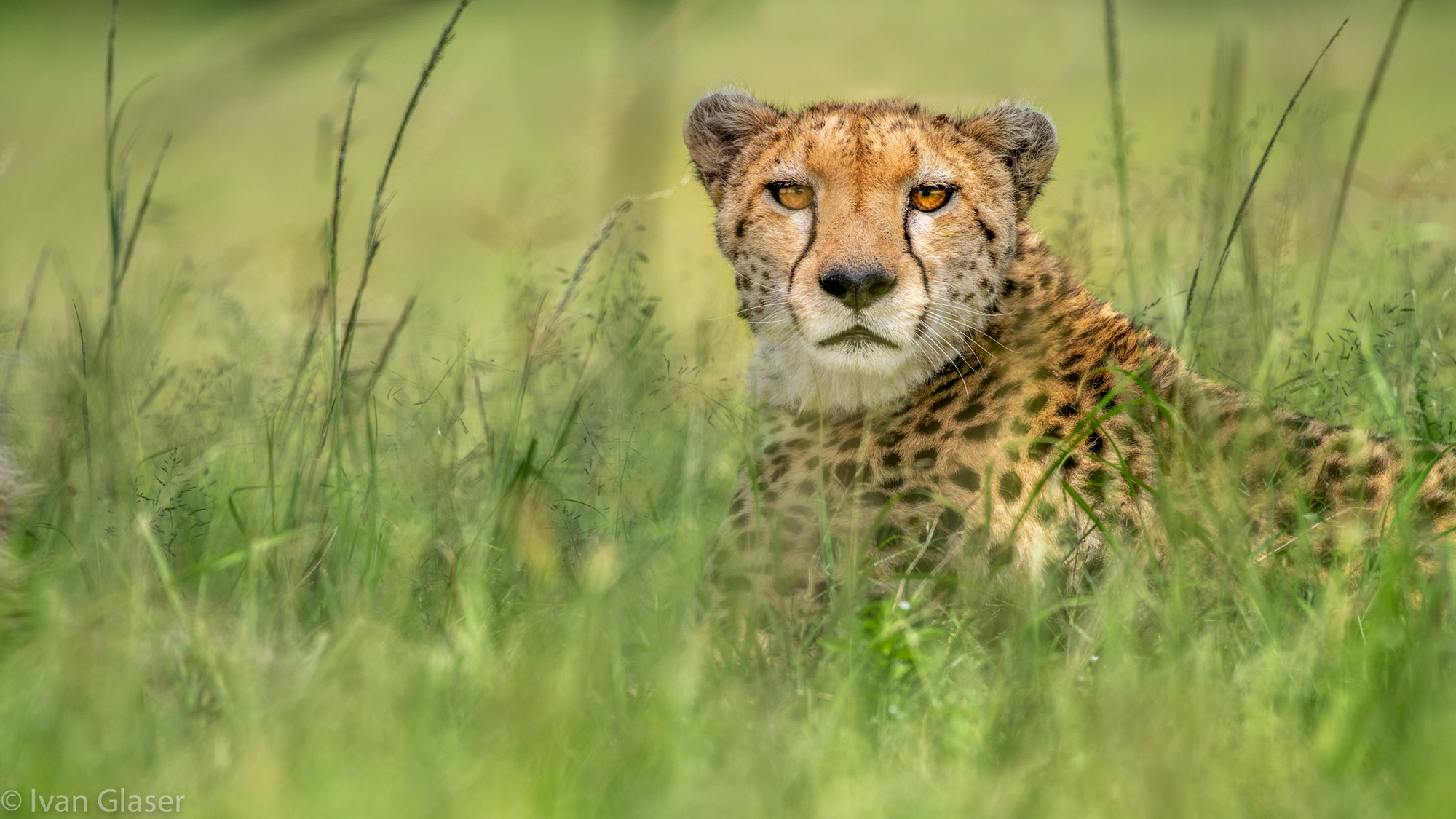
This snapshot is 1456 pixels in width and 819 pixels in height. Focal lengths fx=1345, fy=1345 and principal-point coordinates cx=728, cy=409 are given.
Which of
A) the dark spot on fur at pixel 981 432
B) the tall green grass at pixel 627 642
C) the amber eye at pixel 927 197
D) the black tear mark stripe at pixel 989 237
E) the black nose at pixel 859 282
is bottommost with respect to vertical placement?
the tall green grass at pixel 627 642

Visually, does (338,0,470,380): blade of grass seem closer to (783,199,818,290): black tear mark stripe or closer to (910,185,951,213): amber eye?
(783,199,818,290): black tear mark stripe

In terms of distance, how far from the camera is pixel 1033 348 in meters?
3.00

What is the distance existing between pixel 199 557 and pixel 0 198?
478 centimetres

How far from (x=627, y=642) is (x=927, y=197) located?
136 centimetres

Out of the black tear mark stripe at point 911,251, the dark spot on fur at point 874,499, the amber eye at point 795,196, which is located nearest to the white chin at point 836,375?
the black tear mark stripe at point 911,251

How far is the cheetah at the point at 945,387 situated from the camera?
2.70 metres

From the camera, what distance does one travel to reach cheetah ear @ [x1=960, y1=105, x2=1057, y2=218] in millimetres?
3234

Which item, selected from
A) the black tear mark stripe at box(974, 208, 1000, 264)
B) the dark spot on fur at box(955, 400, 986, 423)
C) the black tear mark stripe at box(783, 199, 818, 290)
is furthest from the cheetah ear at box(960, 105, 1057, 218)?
the dark spot on fur at box(955, 400, 986, 423)

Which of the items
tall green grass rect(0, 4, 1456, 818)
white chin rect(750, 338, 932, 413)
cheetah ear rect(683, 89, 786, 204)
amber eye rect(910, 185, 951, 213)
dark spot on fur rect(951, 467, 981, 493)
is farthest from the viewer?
cheetah ear rect(683, 89, 786, 204)

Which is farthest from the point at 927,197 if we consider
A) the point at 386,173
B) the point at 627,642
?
the point at 627,642

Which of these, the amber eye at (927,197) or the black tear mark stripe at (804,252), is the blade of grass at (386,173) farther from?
the amber eye at (927,197)

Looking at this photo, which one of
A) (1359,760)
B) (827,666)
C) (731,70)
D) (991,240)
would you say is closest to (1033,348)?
(991,240)

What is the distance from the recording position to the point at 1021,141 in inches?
129

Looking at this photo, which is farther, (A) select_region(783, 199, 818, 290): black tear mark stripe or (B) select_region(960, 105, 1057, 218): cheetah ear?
(B) select_region(960, 105, 1057, 218): cheetah ear
